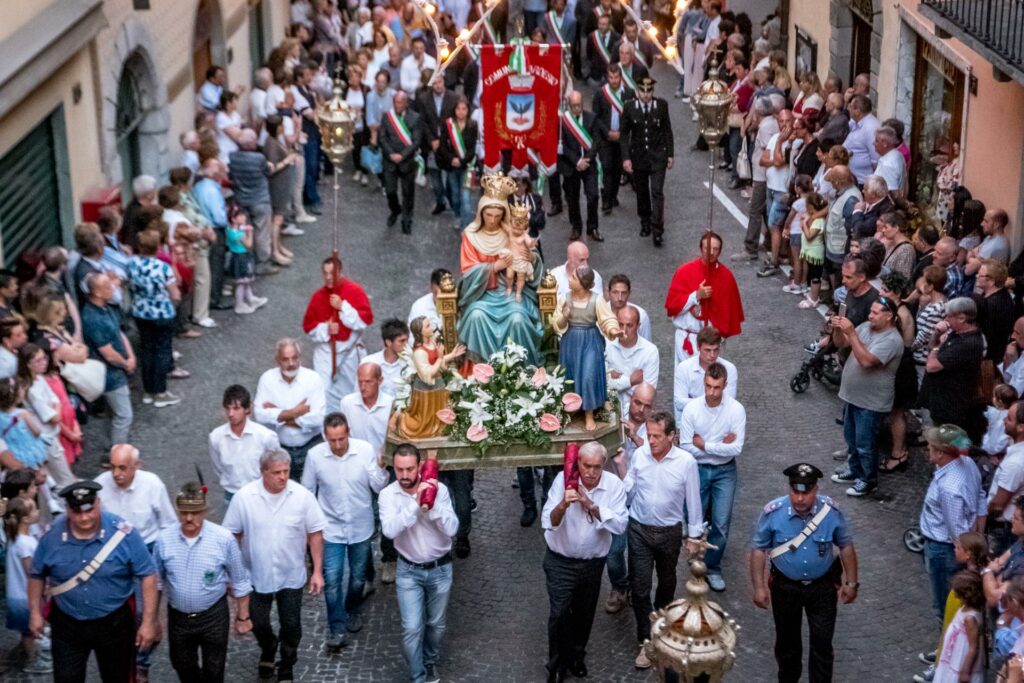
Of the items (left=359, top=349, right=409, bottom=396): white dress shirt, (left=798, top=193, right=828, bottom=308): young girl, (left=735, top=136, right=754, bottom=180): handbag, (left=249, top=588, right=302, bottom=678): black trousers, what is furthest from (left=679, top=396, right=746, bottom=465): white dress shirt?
(left=735, top=136, right=754, bottom=180): handbag

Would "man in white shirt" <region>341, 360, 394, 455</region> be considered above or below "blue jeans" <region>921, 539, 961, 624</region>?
above

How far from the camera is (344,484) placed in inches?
456

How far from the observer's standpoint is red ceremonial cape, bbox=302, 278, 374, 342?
566 inches

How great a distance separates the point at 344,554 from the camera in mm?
11766

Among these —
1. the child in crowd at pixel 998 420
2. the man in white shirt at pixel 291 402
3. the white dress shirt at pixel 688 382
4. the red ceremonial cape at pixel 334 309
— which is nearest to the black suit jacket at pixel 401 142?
the red ceremonial cape at pixel 334 309

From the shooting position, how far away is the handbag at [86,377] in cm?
1393

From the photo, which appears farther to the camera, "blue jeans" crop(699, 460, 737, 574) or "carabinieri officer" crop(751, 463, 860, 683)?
"blue jeans" crop(699, 460, 737, 574)

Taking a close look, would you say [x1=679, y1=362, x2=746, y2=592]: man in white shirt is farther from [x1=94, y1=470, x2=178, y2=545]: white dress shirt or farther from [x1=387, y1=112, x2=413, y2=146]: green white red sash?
[x1=387, y1=112, x2=413, y2=146]: green white red sash

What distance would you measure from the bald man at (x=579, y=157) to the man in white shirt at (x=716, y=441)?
785cm

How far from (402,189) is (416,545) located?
10272 mm

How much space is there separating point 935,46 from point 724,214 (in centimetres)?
351

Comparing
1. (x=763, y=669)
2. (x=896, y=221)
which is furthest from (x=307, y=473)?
(x=896, y=221)

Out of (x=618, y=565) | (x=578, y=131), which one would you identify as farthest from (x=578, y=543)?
(x=578, y=131)

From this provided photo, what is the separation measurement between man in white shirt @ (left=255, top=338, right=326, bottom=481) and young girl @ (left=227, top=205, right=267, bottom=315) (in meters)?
5.48
